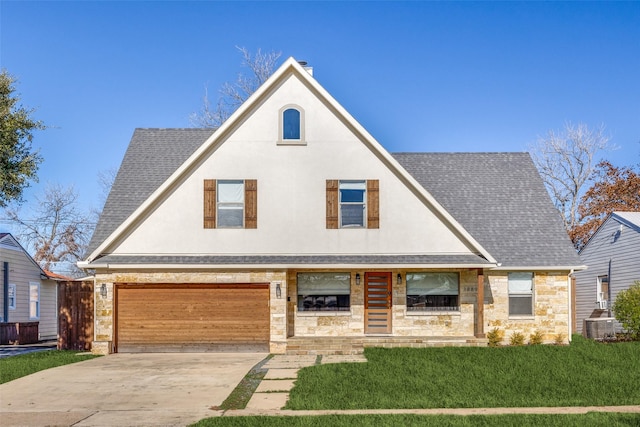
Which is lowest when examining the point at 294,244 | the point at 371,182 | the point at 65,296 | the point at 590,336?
the point at 590,336

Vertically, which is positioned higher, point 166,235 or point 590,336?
point 166,235

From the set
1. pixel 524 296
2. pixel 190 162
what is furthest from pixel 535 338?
pixel 190 162

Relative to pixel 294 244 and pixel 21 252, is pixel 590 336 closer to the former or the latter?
pixel 294 244

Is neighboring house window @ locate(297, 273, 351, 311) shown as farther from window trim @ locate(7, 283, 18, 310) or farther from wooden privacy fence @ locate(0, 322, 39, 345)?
window trim @ locate(7, 283, 18, 310)

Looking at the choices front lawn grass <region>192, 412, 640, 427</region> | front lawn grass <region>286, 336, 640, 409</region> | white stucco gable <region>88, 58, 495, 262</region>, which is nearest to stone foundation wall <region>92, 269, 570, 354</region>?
white stucco gable <region>88, 58, 495, 262</region>

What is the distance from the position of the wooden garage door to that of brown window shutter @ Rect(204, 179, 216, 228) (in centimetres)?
176

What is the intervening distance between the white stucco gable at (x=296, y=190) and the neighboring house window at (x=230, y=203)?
14cm

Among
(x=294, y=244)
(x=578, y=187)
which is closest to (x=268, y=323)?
(x=294, y=244)

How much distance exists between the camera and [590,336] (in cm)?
2241

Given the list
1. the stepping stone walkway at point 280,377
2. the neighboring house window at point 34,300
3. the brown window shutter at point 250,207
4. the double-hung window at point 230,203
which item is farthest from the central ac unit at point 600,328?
the neighboring house window at point 34,300

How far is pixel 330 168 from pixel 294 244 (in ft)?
7.84

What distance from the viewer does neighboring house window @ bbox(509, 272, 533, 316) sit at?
67.2ft

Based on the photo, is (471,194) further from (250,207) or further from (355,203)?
(250,207)

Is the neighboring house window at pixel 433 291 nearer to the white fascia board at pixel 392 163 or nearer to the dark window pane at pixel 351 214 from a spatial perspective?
the white fascia board at pixel 392 163
